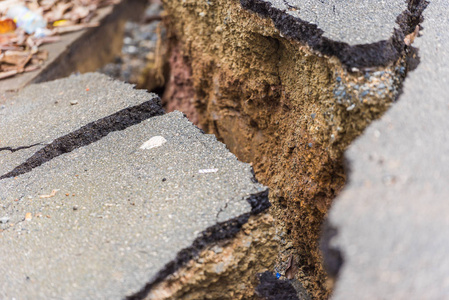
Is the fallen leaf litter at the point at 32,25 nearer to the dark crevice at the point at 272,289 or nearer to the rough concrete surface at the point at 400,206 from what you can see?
the dark crevice at the point at 272,289

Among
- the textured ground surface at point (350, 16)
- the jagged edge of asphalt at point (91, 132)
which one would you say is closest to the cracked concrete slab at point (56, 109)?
the jagged edge of asphalt at point (91, 132)

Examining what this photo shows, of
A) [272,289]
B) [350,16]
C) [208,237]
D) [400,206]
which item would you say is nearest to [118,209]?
[208,237]

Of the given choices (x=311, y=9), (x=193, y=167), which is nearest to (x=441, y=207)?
(x=193, y=167)

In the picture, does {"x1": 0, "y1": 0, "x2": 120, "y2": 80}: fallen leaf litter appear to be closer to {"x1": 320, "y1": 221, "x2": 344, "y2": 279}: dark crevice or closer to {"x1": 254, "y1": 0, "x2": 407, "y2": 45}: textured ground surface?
{"x1": 254, "y1": 0, "x2": 407, "y2": 45}: textured ground surface

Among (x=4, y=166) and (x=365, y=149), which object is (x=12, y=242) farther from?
(x=365, y=149)

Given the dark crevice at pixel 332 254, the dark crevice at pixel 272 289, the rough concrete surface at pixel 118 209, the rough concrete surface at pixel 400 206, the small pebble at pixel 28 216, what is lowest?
the dark crevice at pixel 272 289

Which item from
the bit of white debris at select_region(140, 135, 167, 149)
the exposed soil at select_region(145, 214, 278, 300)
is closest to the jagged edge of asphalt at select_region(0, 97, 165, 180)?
the bit of white debris at select_region(140, 135, 167, 149)
